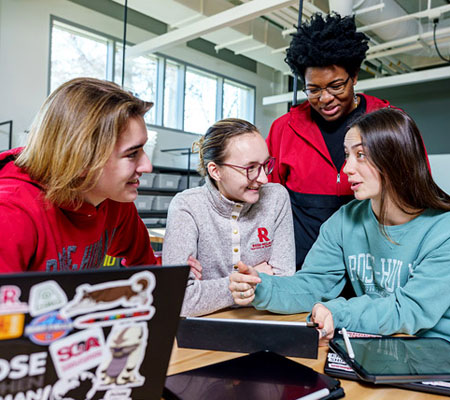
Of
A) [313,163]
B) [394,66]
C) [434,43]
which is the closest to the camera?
[313,163]

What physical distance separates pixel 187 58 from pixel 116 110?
21.5 ft

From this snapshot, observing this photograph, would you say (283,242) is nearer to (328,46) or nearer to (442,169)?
(328,46)

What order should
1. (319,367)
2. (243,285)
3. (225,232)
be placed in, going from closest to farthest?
(319,367), (243,285), (225,232)

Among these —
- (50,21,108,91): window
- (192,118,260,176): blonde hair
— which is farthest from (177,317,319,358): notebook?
(50,21,108,91): window

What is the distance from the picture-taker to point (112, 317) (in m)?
0.39

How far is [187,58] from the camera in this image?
22.9 ft

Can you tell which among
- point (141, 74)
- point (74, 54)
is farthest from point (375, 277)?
point (141, 74)

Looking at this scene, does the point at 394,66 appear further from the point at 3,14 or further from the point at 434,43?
the point at 3,14

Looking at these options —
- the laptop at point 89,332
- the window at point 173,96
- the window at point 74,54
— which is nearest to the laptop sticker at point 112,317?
the laptop at point 89,332

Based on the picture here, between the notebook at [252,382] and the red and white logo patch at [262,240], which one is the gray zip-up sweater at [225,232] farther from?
the notebook at [252,382]

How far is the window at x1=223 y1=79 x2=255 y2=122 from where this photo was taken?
7902 mm

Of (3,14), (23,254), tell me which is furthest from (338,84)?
(3,14)

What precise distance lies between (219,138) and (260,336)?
762 millimetres

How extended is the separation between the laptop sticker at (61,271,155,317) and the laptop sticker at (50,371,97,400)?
7cm
